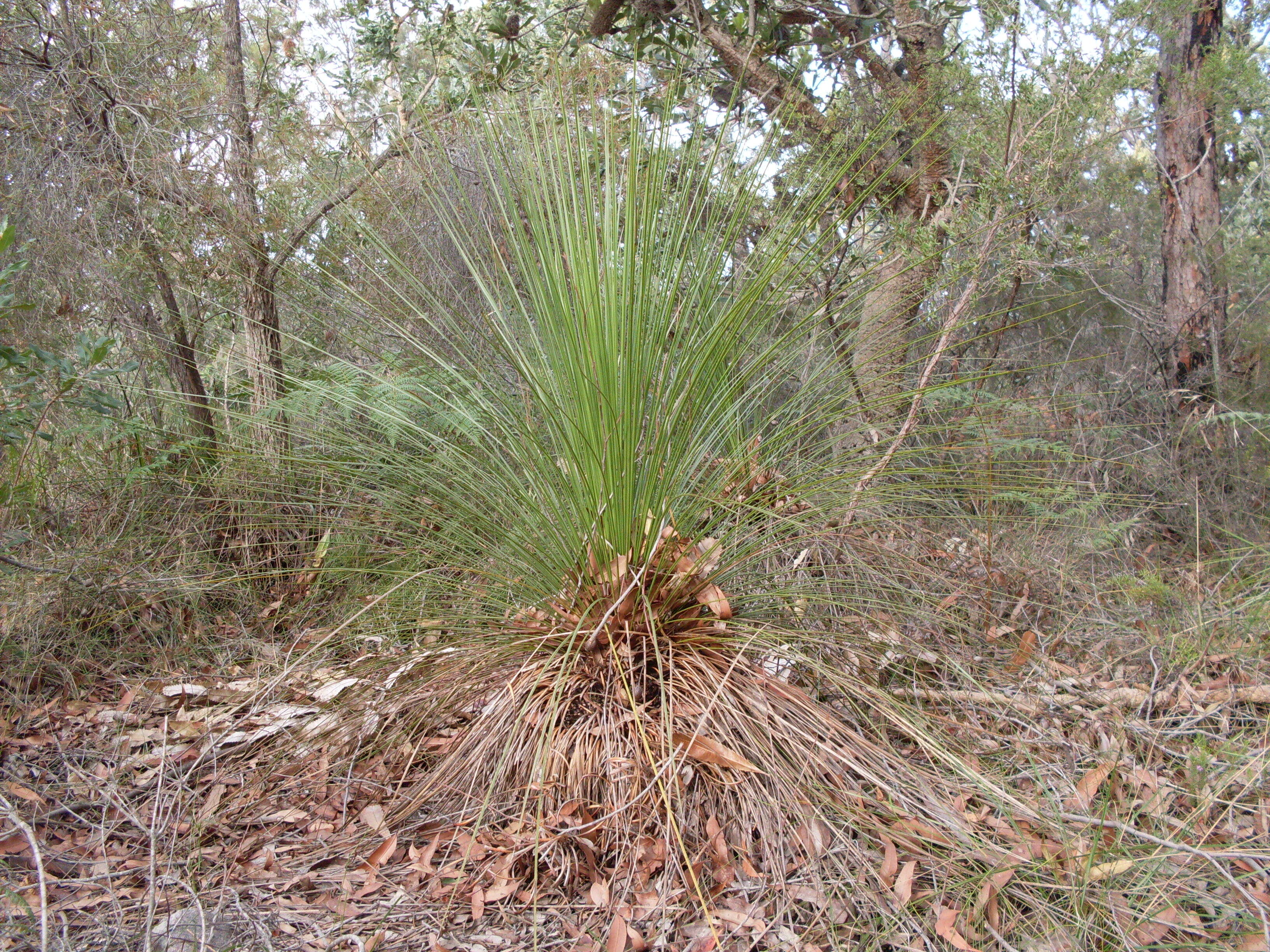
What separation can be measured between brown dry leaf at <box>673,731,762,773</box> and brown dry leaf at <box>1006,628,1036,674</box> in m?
1.12

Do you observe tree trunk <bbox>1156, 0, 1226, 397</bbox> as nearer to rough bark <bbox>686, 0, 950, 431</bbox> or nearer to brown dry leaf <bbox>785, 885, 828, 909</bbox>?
rough bark <bbox>686, 0, 950, 431</bbox>

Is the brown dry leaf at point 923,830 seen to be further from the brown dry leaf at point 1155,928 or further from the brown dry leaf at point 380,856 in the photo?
the brown dry leaf at point 380,856

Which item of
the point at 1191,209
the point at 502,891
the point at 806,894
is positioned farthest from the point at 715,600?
the point at 1191,209

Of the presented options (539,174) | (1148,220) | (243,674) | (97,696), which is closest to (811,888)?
(539,174)

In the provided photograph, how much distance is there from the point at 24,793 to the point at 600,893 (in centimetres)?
146

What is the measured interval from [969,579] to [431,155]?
9.89 feet

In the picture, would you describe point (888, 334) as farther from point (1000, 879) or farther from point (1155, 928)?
point (1155, 928)

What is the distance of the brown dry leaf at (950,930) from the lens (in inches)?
61.1

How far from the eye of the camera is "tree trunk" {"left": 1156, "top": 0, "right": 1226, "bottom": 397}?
474 centimetres

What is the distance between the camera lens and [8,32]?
3.16 m

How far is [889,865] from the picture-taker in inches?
68.6

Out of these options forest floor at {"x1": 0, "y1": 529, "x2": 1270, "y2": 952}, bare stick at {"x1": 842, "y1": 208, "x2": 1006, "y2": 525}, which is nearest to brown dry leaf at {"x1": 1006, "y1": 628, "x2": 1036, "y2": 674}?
forest floor at {"x1": 0, "y1": 529, "x2": 1270, "y2": 952}

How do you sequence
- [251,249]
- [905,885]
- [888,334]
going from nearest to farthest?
[905,885], [888,334], [251,249]

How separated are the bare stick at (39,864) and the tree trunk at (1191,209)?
5.21 metres
